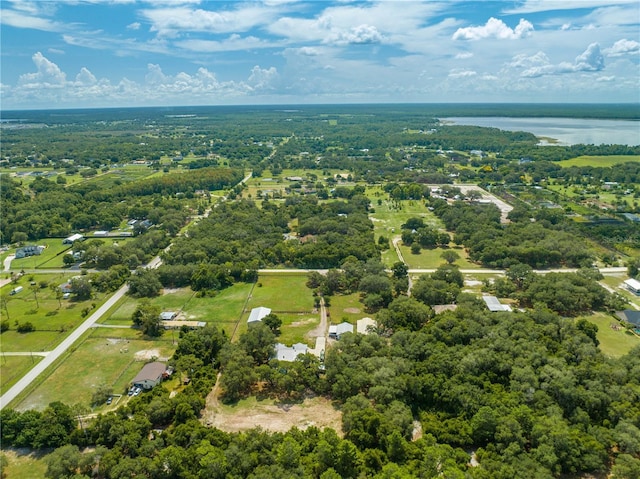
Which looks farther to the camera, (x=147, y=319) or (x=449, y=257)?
(x=449, y=257)

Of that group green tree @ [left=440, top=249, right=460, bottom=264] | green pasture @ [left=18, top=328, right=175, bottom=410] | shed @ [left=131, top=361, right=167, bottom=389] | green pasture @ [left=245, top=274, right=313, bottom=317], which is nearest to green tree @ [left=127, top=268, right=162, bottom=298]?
green pasture @ [left=18, top=328, right=175, bottom=410]

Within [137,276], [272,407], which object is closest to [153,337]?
[137,276]

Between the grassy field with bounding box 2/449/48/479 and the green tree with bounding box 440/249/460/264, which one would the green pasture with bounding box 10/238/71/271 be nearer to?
the grassy field with bounding box 2/449/48/479

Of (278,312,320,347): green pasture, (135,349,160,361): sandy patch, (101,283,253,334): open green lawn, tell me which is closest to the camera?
(135,349,160,361): sandy patch

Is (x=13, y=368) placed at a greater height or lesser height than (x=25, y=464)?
greater

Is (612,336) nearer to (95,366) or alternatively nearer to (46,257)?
(95,366)

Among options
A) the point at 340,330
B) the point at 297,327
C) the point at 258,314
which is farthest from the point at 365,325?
the point at 258,314

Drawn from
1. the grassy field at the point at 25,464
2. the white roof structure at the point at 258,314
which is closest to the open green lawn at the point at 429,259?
the white roof structure at the point at 258,314
